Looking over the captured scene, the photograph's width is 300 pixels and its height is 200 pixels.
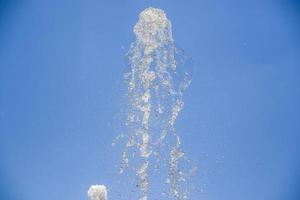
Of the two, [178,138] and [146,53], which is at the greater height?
[146,53]

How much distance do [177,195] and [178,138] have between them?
11.4 ft

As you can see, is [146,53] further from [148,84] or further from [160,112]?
[160,112]

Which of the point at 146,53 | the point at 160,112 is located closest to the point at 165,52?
the point at 146,53

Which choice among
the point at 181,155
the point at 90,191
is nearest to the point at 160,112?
the point at 181,155

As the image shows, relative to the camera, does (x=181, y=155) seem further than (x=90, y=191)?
No

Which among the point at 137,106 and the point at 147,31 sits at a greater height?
the point at 147,31

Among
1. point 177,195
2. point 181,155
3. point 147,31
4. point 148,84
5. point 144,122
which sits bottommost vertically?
point 177,195

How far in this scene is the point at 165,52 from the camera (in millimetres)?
28906

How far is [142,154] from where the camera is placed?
28609mm

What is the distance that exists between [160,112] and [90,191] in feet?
26.4

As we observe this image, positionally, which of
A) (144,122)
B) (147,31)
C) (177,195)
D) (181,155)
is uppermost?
(147,31)

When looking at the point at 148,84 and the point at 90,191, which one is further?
the point at 90,191

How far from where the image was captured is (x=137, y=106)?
94.7 ft

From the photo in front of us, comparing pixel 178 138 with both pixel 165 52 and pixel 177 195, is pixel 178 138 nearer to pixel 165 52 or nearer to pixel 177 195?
pixel 177 195
